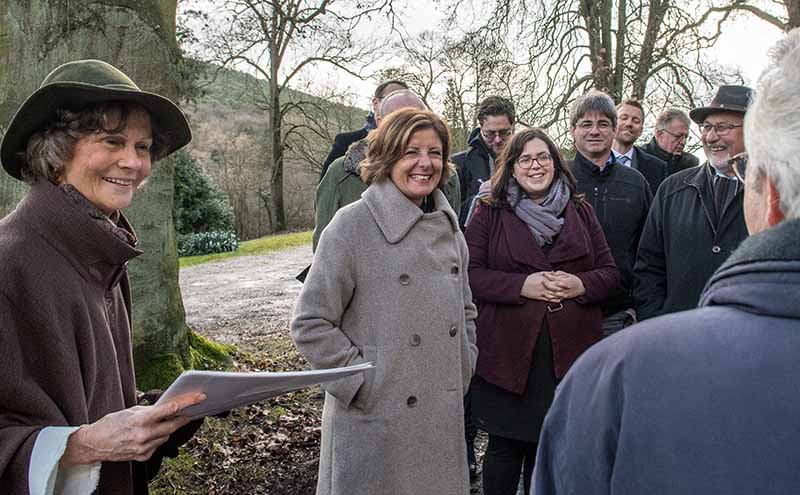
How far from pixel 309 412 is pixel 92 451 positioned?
3.68 meters

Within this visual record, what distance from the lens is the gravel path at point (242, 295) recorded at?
853cm

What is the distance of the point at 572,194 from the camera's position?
3.56 m

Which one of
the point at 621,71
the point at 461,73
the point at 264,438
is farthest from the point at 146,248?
the point at 461,73

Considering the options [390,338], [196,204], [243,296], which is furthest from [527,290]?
[196,204]

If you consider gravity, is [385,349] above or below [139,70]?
below

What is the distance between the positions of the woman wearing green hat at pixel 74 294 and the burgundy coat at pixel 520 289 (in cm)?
174

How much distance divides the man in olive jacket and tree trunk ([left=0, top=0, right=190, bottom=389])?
1108 millimetres

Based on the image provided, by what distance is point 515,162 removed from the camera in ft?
11.7

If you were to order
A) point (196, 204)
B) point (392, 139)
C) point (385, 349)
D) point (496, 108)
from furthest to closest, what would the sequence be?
point (196, 204), point (496, 108), point (392, 139), point (385, 349)

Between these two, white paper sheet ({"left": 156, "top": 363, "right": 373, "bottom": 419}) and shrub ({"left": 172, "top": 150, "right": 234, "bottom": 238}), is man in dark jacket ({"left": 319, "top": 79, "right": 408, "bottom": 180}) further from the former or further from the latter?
shrub ({"left": 172, "top": 150, "right": 234, "bottom": 238})

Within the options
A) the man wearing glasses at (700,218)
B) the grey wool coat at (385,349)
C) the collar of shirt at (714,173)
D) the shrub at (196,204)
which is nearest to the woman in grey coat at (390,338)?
the grey wool coat at (385,349)

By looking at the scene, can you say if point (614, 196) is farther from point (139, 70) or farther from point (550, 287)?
point (139, 70)

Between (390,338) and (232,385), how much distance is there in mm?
1131

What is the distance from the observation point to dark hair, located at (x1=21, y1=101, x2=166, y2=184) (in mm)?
1857
